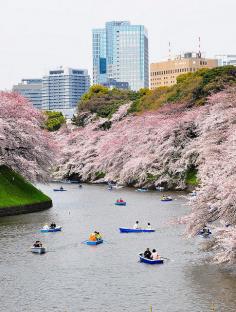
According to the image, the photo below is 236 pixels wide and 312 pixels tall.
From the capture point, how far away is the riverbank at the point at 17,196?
68.2 m

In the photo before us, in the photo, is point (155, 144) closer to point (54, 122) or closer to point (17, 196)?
point (17, 196)

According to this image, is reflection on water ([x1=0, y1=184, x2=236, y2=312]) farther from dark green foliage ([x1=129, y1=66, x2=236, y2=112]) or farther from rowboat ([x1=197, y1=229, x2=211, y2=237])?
dark green foliage ([x1=129, y1=66, x2=236, y2=112])

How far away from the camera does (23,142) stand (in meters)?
75.0

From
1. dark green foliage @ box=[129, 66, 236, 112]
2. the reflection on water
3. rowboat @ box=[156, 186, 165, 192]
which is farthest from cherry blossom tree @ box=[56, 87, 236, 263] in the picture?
the reflection on water

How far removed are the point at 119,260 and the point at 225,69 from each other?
67086mm

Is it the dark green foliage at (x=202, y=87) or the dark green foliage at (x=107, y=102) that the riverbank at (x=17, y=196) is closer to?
the dark green foliage at (x=202, y=87)

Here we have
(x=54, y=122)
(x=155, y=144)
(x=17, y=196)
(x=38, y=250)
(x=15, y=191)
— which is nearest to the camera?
(x=38, y=250)

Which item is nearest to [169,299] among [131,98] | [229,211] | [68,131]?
[229,211]

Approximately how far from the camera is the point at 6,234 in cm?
5631

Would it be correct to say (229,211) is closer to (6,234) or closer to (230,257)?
(230,257)

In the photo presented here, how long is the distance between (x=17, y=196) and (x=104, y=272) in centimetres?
2990

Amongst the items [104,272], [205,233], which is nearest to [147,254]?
[104,272]

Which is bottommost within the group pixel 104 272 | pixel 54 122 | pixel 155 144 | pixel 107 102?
pixel 104 272

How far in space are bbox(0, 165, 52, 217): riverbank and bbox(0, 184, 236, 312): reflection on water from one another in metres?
2.21
